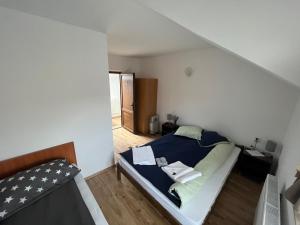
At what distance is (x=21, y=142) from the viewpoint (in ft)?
5.54

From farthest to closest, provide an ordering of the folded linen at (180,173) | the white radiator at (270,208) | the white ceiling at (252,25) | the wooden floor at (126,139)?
the wooden floor at (126,139) < the folded linen at (180,173) < the white radiator at (270,208) < the white ceiling at (252,25)

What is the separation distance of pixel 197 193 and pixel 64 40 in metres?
2.55

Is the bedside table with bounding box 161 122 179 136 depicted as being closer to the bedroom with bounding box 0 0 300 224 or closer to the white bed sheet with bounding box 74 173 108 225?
the bedroom with bounding box 0 0 300 224

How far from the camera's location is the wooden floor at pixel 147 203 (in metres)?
1.74

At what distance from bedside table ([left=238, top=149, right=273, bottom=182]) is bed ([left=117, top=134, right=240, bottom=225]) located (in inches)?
6.9

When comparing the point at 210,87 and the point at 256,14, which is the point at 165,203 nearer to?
the point at 256,14

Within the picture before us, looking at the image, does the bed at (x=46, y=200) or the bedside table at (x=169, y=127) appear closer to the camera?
the bed at (x=46, y=200)

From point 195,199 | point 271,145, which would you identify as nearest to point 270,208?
point 195,199

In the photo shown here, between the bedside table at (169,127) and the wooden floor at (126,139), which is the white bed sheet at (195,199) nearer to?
the wooden floor at (126,139)

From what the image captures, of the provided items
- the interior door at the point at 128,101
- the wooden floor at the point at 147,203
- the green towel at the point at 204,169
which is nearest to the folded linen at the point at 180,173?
the green towel at the point at 204,169

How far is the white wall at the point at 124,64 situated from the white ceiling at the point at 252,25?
327 cm

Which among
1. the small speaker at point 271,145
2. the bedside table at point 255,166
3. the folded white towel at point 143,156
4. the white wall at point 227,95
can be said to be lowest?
the bedside table at point 255,166

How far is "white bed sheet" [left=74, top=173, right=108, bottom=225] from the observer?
4.17 feet

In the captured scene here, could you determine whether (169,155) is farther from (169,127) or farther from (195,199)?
(169,127)
